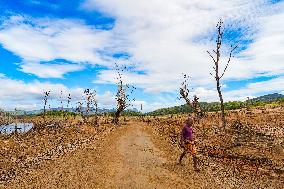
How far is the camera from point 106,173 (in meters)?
21.6

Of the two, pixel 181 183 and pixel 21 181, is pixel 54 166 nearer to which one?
pixel 21 181

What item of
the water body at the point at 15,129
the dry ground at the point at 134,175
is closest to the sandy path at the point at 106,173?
the dry ground at the point at 134,175

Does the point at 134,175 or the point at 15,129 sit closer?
the point at 134,175

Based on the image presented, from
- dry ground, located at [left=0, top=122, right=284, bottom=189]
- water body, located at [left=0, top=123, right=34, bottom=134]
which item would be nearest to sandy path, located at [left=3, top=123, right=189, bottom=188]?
dry ground, located at [left=0, top=122, right=284, bottom=189]

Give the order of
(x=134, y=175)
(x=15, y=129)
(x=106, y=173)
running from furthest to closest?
(x=15, y=129), (x=106, y=173), (x=134, y=175)

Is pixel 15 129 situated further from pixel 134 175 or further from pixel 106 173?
pixel 134 175

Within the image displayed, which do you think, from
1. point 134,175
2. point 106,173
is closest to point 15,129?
point 106,173

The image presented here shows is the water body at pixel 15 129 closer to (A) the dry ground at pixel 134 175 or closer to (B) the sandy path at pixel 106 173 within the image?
(B) the sandy path at pixel 106 173

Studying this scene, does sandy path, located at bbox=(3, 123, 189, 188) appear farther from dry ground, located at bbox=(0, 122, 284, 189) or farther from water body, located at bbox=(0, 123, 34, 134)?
water body, located at bbox=(0, 123, 34, 134)

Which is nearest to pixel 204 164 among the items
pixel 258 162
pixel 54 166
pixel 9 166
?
pixel 258 162

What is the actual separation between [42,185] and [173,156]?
10.3m

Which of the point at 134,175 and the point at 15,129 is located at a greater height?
the point at 15,129

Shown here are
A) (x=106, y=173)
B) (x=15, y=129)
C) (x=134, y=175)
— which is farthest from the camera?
(x=15, y=129)

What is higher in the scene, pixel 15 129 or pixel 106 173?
pixel 15 129
